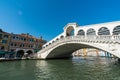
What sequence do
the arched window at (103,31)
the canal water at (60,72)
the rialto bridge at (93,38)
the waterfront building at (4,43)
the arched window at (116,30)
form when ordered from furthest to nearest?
the waterfront building at (4,43), the arched window at (103,31), the arched window at (116,30), the rialto bridge at (93,38), the canal water at (60,72)

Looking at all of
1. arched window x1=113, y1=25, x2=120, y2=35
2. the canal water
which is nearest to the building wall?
the canal water

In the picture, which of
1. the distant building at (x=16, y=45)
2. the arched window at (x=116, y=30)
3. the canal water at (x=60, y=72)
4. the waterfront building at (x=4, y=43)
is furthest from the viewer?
the distant building at (x=16, y=45)

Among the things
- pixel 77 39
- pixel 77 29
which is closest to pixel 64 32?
pixel 77 29

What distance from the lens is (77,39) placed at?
615 inches

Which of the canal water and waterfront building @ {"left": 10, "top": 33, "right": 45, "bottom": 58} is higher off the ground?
waterfront building @ {"left": 10, "top": 33, "right": 45, "bottom": 58}

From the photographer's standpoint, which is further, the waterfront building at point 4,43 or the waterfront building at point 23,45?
the waterfront building at point 23,45

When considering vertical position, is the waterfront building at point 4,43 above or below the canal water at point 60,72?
above

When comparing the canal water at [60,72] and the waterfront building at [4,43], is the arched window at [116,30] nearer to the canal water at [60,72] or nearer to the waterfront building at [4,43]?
the canal water at [60,72]

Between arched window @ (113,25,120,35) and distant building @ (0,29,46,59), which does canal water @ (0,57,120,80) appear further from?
distant building @ (0,29,46,59)

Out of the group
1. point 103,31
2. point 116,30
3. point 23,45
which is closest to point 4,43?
point 23,45

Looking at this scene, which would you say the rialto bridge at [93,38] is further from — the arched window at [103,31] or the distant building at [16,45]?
the distant building at [16,45]

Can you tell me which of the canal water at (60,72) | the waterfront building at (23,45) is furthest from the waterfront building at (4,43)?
the canal water at (60,72)

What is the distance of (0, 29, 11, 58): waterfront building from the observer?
2522 cm

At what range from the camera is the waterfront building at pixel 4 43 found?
2522 cm
